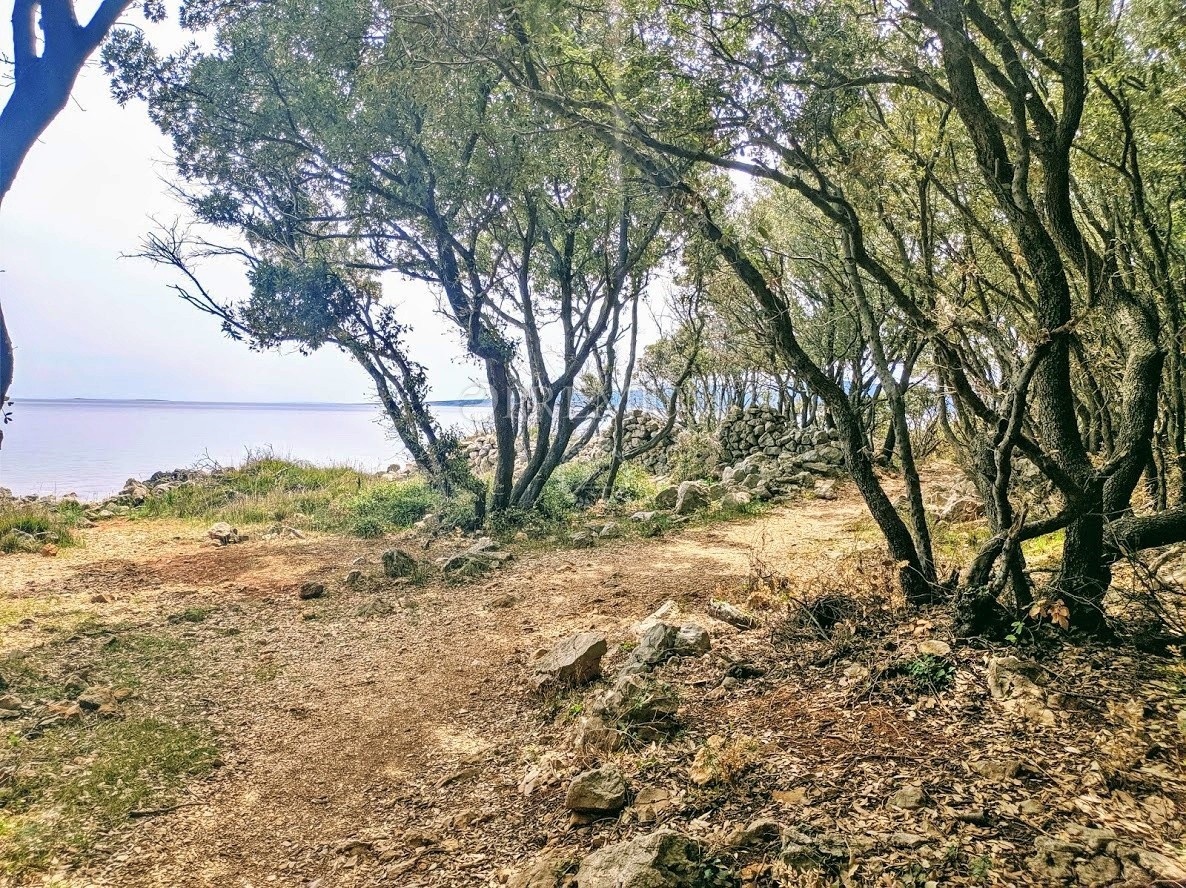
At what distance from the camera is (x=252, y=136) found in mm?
7680

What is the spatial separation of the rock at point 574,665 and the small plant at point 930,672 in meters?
1.73

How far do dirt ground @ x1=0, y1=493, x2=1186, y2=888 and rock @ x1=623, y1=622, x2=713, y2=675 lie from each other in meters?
0.13

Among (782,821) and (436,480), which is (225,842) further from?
(436,480)

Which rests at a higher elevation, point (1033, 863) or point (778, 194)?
point (778, 194)

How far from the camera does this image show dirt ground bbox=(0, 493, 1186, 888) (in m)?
1.92

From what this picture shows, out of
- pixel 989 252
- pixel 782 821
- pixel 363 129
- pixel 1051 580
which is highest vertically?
pixel 363 129

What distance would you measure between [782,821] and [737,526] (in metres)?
6.85

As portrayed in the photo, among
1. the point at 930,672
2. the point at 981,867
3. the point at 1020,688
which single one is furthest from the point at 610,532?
the point at 981,867

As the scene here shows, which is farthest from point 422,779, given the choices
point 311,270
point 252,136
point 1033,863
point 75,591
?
point 252,136

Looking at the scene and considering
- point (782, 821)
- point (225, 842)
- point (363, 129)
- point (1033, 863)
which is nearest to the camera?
point (1033, 863)

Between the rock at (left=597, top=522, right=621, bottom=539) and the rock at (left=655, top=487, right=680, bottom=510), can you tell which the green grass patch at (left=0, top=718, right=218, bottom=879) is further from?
the rock at (left=655, top=487, right=680, bottom=510)

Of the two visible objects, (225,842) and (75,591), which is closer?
(225,842)

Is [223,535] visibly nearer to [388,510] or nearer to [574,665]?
[388,510]

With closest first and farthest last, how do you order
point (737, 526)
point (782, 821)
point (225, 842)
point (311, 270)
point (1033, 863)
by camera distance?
point (1033, 863) < point (782, 821) < point (225, 842) < point (311, 270) < point (737, 526)
